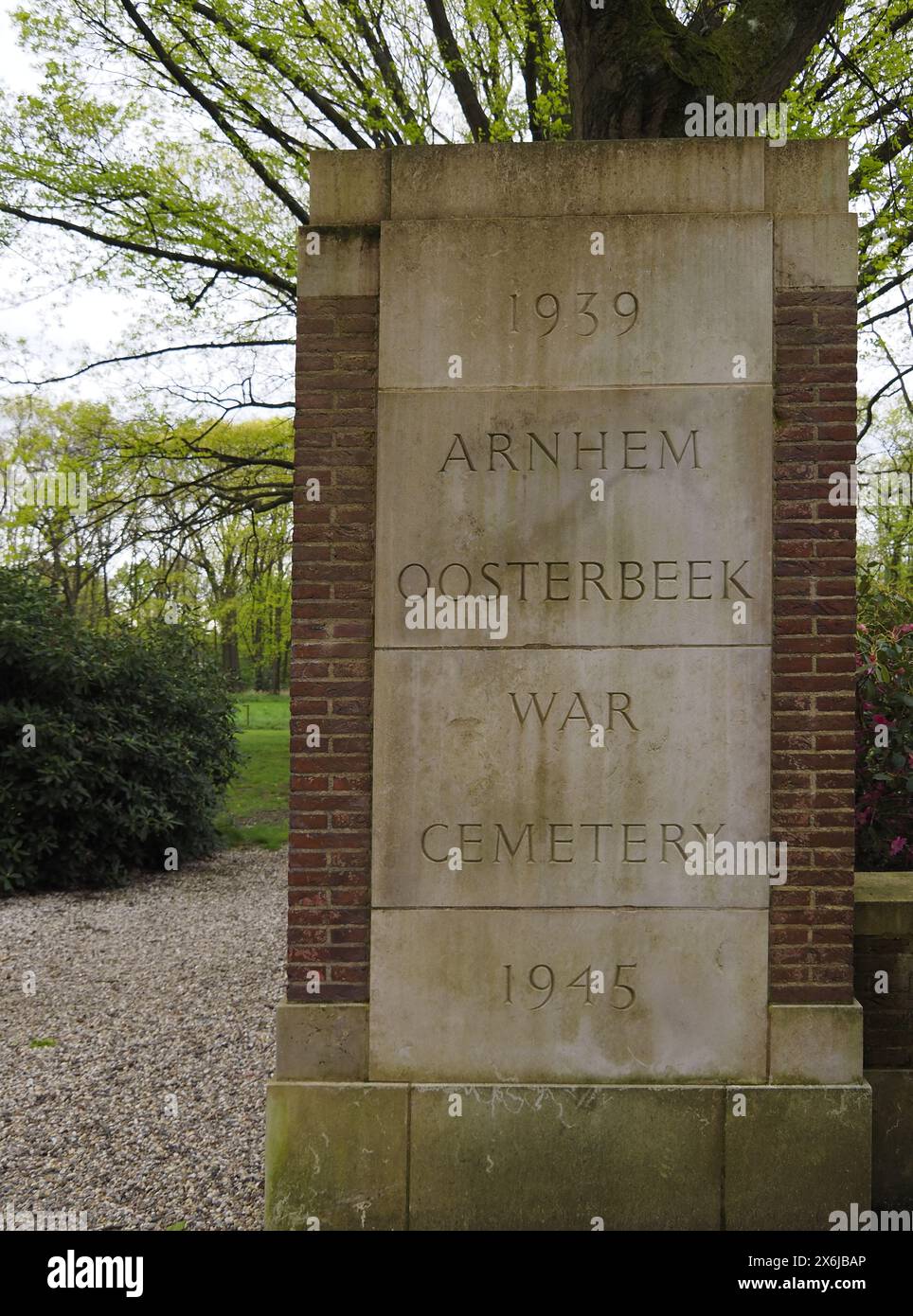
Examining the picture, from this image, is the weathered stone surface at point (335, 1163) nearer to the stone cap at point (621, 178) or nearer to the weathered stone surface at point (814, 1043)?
the weathered stone surface at point (814, 1043)

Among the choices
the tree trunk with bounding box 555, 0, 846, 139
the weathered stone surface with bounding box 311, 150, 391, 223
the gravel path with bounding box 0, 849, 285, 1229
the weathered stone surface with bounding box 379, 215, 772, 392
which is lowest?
the gravel path with bounding box 0, 849, 285, 1229

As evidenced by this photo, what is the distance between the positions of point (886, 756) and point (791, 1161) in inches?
82.7

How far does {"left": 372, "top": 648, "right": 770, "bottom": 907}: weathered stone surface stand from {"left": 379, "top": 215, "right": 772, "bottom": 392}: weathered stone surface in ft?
3.74

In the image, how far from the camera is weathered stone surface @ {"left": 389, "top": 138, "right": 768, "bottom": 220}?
390 centimetres

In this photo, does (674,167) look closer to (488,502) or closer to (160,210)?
(488,502)

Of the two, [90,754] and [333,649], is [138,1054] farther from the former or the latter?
[90,754]

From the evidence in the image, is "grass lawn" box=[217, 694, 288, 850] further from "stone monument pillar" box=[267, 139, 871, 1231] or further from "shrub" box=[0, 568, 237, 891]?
"stone monument pillar" box=[267, 139, 871, 1231]

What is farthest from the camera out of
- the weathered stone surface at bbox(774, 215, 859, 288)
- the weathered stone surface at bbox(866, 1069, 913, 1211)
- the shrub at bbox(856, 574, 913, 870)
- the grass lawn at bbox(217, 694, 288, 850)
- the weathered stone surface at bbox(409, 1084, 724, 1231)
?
the grass lawn at bbox(217, 694, 288, 850)

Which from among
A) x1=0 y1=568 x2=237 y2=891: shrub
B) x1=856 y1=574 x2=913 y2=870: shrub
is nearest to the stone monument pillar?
x1=856 y1=574 x2=913 y2=870: shrub

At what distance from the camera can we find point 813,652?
3877 millimetres

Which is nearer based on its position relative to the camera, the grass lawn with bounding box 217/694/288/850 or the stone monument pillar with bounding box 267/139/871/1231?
the stone monument pillar with bounding box 267/139/871/1231

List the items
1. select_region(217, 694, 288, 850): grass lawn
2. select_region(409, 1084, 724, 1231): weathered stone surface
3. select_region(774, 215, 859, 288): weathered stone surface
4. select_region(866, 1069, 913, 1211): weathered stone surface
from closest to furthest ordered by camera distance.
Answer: select_region(409, 1084, 724, 1231): weathered stone surface, select_region(774, 215, 859, 288): weathered stone surface, select_region(866, 1069, 913, 1211): weathered stone surface, select_region(217, 694, 288, 850): grass lawn

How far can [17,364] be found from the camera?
11773 millimetres

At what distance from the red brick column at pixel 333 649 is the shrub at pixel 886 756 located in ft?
8.84
